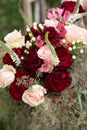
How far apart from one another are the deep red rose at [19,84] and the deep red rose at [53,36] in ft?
0.45

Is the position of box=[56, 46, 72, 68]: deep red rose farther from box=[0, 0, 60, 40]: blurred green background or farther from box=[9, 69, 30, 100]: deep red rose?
box=[0, 0, 60, 40]: blurred green background

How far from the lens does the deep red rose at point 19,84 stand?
1495 millimetres

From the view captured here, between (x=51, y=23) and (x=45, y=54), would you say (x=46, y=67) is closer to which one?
(x=45, y=54)

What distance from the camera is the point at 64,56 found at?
59.3 inches

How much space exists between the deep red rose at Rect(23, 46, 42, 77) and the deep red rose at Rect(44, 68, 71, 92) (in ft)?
0.16

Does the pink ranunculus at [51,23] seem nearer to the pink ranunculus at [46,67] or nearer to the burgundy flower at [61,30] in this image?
the burgundy flower at [61,30]

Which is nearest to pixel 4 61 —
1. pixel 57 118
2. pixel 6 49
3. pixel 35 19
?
pixel 6 49

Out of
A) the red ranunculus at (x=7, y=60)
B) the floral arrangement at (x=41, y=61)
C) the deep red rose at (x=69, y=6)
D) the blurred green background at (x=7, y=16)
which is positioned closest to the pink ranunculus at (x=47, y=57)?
the floral arrangement at (x=41, y=61)

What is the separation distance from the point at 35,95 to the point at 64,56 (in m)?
0.16

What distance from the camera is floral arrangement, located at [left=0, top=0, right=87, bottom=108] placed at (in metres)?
1.48

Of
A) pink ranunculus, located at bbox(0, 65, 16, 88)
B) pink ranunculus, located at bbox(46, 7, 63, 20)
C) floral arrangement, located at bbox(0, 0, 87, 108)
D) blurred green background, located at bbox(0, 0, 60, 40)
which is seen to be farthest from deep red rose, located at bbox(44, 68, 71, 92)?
blurred green background, located at bbox(0, 0, 60, 40)

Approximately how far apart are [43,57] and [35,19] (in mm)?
3119

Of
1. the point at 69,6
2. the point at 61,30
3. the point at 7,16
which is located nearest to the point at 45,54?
the point at 61,30

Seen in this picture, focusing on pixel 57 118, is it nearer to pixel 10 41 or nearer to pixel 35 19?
pixel 10 41
